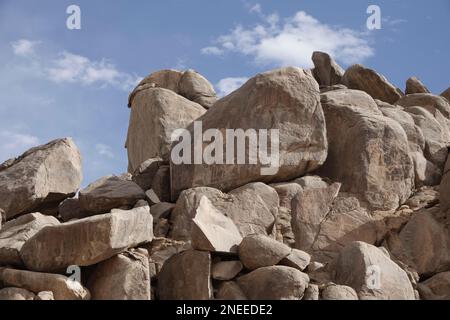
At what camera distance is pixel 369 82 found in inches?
1019

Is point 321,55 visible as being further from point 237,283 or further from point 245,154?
point 237,283

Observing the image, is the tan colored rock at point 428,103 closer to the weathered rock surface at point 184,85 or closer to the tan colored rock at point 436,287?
the weathered rock surface at point 184,85

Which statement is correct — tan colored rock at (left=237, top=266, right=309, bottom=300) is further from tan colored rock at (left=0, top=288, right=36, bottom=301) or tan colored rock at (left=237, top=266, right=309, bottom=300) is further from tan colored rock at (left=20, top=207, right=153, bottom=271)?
tan colored rock at (left=0, top=288, right=36, bottom=301)

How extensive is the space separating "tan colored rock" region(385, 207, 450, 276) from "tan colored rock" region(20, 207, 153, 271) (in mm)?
Result: 5921

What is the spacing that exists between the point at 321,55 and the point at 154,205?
572 inches

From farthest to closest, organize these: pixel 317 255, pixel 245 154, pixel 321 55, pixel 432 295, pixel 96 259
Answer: pixel 321 55 < pixel 245 154 < pixel 317 255 < pixel 432 295 < pixel 96 259

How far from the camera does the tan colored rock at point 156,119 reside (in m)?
23.0

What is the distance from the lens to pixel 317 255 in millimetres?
14680

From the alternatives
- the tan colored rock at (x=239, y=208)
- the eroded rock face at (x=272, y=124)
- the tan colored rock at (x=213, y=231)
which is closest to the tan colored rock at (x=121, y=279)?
the tan colored rock at (x=213, y=231)

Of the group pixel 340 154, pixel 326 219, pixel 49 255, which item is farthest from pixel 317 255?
pixel 49 255

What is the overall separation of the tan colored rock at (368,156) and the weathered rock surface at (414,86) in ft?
34.6

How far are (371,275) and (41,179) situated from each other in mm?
7429

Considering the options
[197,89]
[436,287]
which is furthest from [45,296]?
[197,89]

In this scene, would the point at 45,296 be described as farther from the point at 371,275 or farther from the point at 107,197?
the point at 371,275
